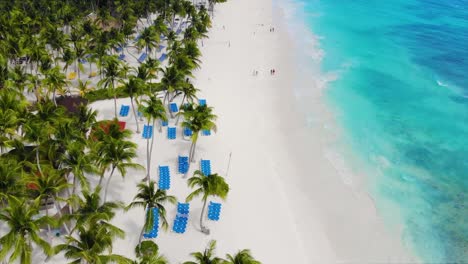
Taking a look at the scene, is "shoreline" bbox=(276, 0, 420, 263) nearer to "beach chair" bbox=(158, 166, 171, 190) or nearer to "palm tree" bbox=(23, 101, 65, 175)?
"beach chair" bbox=(158, 166, 171, 190)

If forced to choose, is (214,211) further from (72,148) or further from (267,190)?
(72,148)

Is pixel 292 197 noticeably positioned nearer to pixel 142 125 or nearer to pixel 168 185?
pixel 168 185

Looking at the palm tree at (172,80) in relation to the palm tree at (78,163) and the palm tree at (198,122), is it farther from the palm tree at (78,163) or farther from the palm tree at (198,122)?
the palm tree at (78,163)

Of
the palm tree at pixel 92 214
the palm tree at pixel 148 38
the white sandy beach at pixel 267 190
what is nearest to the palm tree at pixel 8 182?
the palm tree at pixel 92 214

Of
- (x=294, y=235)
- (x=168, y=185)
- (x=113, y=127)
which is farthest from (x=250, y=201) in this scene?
(x=113, y=127)

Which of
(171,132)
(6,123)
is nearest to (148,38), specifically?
(171,132)

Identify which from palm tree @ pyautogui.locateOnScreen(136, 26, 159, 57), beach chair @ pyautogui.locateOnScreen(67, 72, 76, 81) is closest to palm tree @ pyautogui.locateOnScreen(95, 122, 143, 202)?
beach chair @ pyautogui.locateOnScreen(67, 72, 76, 81)
